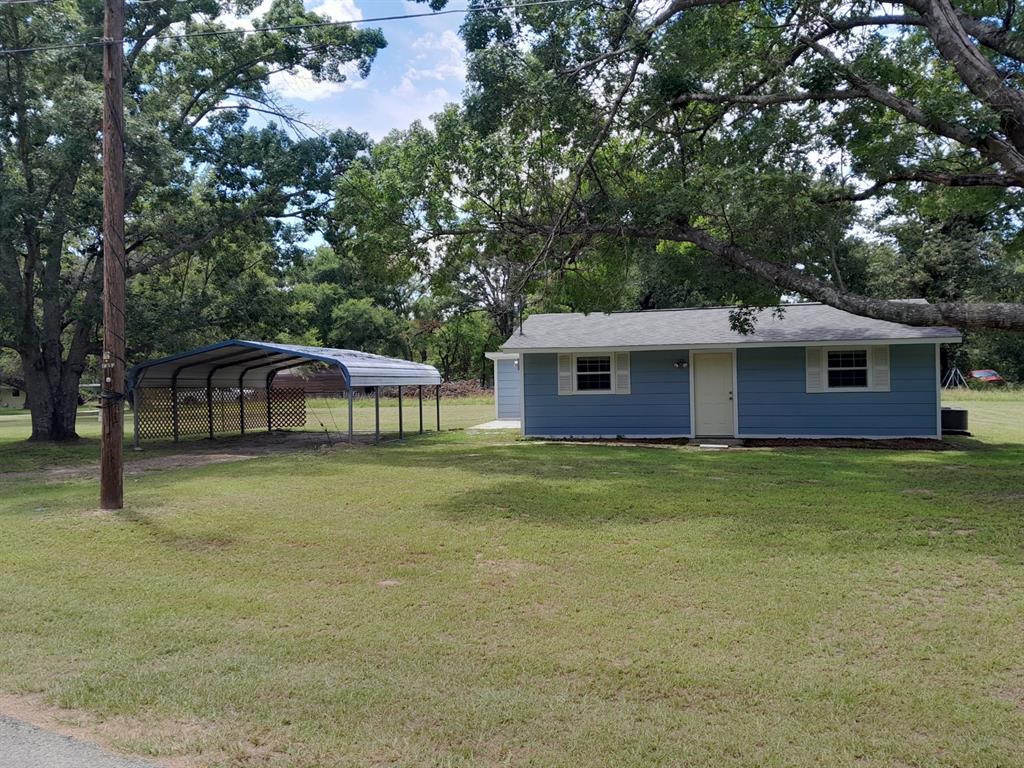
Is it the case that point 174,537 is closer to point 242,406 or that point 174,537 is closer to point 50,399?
point 50,399

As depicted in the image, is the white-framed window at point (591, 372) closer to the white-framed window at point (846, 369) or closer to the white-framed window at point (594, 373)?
the white-framed window at point (594, 373)

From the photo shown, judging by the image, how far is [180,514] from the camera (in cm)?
802

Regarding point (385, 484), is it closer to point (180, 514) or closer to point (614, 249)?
point (180, 514)

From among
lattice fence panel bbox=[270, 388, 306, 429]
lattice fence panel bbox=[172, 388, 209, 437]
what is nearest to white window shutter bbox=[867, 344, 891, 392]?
lattice fence panel bbox=[270, 388, 306, 429]

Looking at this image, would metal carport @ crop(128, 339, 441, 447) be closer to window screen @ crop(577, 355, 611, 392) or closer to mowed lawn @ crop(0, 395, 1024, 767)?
window screen @ crop(577, 355, 611, 392)

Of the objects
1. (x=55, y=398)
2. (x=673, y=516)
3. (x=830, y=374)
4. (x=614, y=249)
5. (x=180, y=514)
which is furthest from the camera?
(x=55, y=398)

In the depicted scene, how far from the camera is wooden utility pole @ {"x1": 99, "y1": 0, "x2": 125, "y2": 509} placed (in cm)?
800

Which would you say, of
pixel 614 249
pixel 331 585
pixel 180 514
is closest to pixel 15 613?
pixel 331 585

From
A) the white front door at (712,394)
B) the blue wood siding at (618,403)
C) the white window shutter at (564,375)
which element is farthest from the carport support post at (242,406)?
the white front door at (712,394)

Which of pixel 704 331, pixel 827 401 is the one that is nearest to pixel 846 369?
pixel 827 401

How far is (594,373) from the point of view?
53.9 ft

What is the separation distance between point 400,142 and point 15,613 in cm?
993

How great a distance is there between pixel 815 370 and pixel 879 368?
123 centimetres

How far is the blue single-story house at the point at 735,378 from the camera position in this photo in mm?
14805
